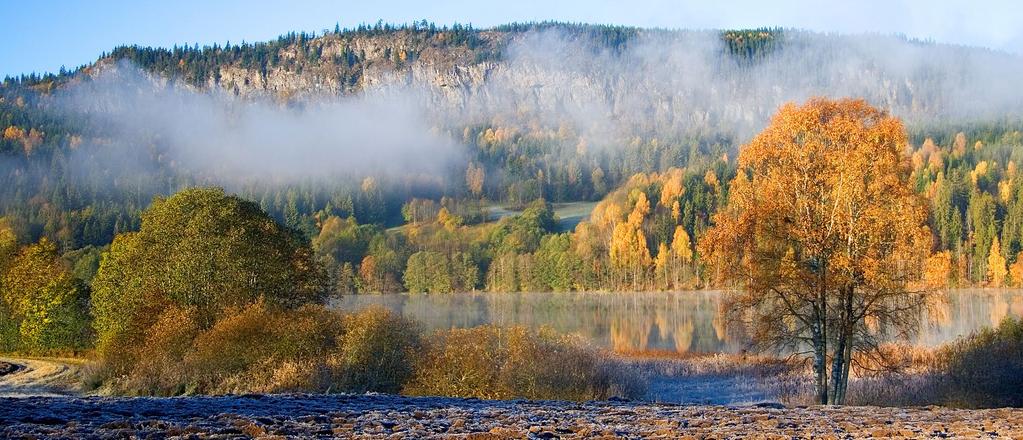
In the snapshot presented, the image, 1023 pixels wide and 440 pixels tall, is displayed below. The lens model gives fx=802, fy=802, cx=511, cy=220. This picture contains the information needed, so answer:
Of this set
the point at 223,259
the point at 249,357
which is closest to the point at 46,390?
the point at 223,259

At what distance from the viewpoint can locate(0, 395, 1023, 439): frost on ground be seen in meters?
11.8

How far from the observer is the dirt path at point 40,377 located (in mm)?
37875

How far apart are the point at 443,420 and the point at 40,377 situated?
125 ft

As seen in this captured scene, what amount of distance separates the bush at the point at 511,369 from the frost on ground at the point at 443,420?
1035 centimetres

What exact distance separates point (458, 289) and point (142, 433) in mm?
138475

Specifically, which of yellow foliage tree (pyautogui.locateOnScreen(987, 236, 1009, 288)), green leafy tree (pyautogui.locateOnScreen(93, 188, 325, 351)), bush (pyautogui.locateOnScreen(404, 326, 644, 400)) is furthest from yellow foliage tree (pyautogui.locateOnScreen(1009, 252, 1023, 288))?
green leafy tree (pyautogui.locateOnScreen(93, 188, 325, 351))

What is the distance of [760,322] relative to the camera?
26375 mm

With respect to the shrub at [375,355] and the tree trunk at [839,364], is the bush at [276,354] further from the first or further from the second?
the tree trunk at [839,364]

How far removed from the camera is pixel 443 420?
13.9 meters

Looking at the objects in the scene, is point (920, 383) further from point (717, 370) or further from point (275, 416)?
point (275, 416)

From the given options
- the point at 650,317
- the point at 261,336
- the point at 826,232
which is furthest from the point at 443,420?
the point at 650,317

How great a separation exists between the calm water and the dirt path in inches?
694

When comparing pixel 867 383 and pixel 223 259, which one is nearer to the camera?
pixel 867 383

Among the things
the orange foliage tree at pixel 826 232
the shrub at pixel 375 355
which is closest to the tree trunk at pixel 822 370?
the orange foliage tree at pixel 826 232
